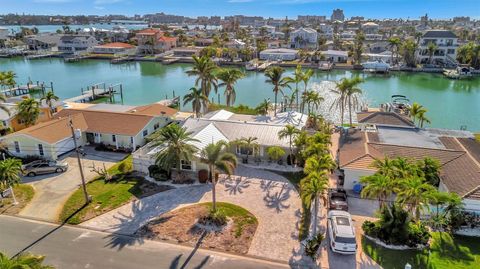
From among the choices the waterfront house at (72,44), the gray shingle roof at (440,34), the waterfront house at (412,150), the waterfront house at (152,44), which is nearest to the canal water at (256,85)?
the gray shingle roof at (440,34)

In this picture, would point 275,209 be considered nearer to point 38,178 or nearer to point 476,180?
point 476,180

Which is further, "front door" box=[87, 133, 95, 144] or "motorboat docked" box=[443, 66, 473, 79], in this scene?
"motorboat docked" box=[443, 66, 473, 79]

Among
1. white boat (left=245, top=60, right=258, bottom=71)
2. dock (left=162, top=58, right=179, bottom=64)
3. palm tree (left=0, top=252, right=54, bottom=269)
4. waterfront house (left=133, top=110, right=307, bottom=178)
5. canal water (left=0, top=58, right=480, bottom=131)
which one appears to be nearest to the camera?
palm tree (left=0, top=252, right=54, bottom=269)

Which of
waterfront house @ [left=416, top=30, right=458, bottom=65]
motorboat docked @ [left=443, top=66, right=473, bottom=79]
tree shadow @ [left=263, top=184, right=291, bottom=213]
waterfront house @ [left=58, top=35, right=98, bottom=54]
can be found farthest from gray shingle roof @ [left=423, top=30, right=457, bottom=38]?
waterfront house @ [left=58, top=35, right=98, bottom=54]

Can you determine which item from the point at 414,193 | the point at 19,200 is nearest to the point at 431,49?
the point at 414,193

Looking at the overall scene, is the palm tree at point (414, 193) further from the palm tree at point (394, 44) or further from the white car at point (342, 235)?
the palm tree at point (394, 44)

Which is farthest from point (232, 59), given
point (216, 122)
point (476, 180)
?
point (476, 180)

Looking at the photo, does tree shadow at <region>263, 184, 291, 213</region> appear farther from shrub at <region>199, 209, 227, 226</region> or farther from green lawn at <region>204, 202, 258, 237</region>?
shrub at <region>199, 209, 227, 226</region>

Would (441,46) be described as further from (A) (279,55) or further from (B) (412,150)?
(B) (412,150)
